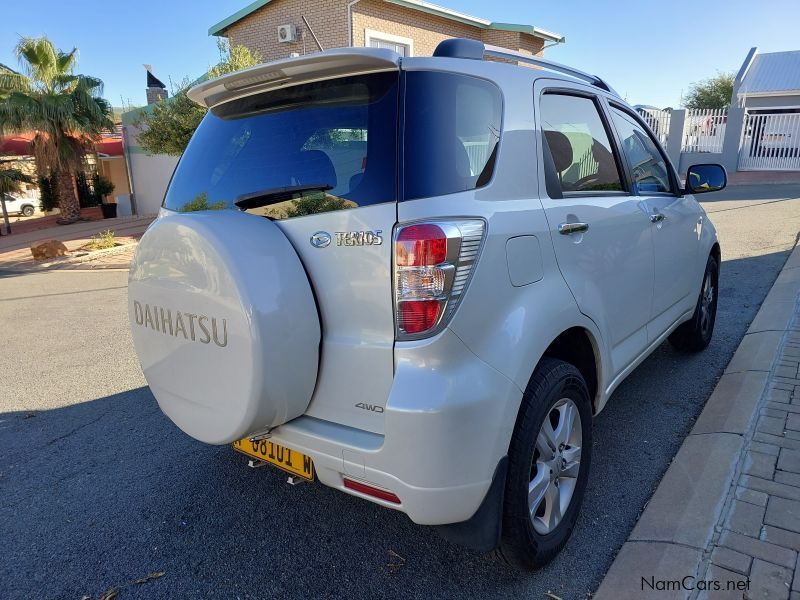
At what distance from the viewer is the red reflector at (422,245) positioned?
1.73 metres

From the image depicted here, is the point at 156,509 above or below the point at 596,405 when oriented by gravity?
below

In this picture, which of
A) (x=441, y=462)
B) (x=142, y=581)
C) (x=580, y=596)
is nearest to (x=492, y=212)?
(x=441, y=462)

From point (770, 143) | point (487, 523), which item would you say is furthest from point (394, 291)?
point (770, 143)

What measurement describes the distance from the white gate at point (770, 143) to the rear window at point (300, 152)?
24.3 m

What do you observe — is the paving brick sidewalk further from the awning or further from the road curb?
the awning

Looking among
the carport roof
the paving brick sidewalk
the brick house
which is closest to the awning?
the brick house

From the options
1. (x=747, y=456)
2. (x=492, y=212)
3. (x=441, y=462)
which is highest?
(x=492, y=212)

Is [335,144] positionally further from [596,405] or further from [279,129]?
[596,405]

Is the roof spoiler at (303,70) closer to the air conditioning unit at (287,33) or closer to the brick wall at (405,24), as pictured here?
the brick wall at (405,24)

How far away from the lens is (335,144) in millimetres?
2023

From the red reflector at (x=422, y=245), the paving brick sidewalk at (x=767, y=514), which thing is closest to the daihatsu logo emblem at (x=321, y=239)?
the red reflector at (x=422, y=245)

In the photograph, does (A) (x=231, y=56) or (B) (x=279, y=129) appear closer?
(B) (x=279, y=129)

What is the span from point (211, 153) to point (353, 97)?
0.83m

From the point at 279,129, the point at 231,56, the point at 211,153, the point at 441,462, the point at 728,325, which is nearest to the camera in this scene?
the point at 441,462
